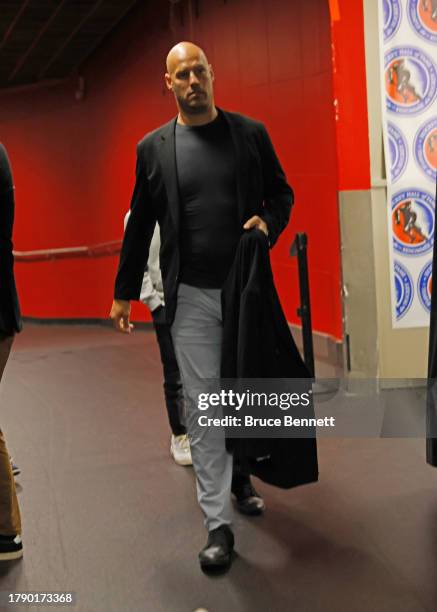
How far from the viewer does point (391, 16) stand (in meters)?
4.61

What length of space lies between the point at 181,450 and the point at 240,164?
161cm

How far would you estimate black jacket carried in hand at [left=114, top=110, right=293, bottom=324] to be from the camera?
287 centimetres

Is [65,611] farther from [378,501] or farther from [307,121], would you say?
[307,121]

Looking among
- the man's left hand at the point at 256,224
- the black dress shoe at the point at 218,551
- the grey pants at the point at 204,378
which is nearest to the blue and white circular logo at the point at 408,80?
the man's left hand at the point at 256,224

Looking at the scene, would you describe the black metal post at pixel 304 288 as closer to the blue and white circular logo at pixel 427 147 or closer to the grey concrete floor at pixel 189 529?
the grey concrete floor at pixel 189 529

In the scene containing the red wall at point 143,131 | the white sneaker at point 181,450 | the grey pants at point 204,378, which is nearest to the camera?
the grey pants at point 204,378

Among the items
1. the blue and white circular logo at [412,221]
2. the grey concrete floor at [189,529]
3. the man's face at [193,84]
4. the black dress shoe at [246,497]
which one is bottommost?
the grey concrete floor at [189,529]

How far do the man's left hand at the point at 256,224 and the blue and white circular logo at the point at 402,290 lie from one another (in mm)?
2146

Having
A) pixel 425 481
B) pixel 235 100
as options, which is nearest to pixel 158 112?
pixel 235 100

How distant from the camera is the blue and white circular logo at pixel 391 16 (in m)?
4.61

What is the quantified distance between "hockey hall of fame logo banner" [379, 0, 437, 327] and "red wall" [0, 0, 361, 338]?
0.36 m

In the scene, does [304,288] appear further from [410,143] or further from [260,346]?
[260,346]

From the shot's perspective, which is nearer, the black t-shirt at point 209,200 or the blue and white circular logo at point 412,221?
the black t-shirt at point 209,200

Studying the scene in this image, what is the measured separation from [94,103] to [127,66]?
1.00 metres
